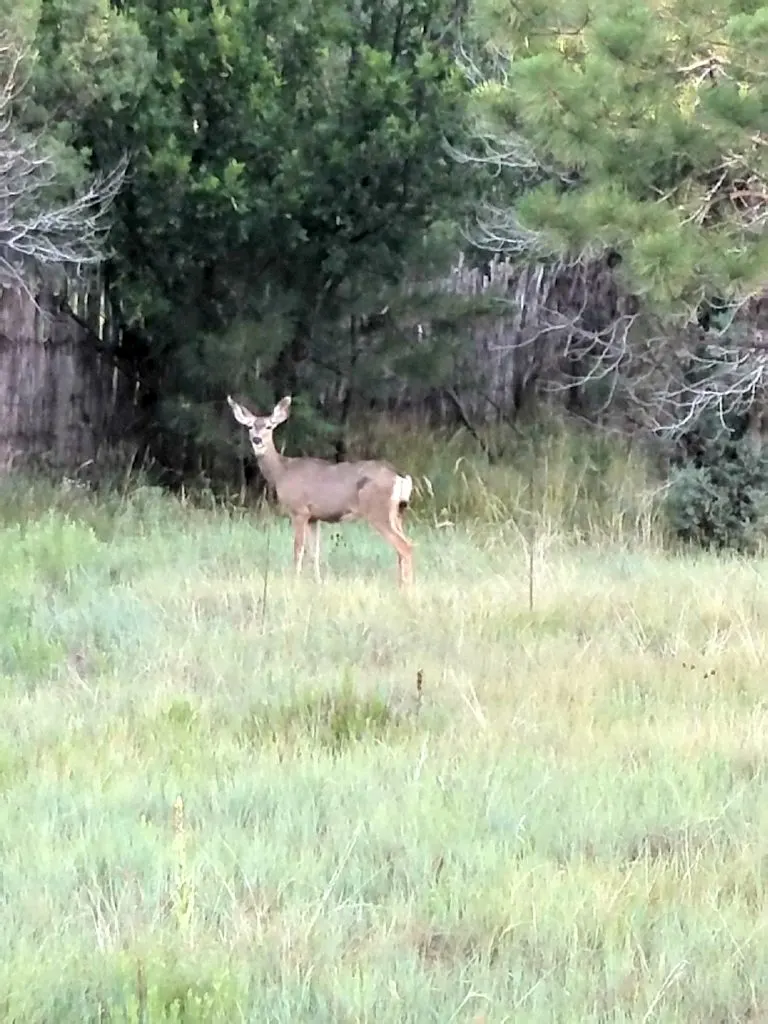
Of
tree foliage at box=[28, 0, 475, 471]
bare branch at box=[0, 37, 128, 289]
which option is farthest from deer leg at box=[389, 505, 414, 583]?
bare branch at box=[0, 37, 128, 289]

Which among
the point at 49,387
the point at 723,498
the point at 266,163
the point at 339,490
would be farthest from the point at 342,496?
the point at 49,387

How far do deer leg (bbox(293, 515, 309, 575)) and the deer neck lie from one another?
1.61 ft

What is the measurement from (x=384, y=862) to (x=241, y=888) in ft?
1.42

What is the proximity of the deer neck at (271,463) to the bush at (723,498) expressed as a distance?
338cm

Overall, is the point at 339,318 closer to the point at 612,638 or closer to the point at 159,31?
the point at 159,31

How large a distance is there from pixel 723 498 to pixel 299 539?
386 cm

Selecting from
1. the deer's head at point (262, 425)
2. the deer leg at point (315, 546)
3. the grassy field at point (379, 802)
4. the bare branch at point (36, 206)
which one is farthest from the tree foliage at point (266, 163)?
the grassy field at point (379, 802)

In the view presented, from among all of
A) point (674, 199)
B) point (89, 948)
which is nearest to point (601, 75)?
point (674, 199)

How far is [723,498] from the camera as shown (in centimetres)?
1190

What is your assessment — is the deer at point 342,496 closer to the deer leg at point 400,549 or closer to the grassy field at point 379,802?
the deer leg at point 400,549

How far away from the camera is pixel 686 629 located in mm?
7418

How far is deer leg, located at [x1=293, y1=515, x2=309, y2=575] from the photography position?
962 centimetres

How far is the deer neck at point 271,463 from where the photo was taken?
1057cm

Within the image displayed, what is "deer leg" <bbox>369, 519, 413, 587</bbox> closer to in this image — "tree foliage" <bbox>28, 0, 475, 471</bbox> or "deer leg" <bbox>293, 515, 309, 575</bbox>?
"deer leg" <bbox>293, 515, 309, 575</bbox>
